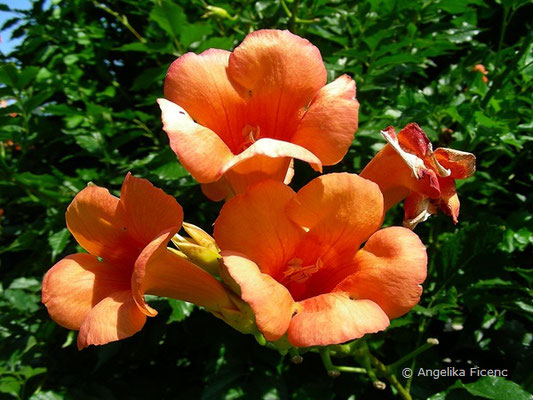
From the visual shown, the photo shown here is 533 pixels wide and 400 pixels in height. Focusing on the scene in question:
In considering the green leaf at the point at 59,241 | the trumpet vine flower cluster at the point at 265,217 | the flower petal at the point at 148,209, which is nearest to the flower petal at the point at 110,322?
the trumpet vine flower cluster at the point at 265,217

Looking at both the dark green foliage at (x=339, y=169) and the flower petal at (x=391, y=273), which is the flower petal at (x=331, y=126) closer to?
the flower petal at (x=391, y=273)

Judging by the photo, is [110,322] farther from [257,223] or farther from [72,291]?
[257,223]

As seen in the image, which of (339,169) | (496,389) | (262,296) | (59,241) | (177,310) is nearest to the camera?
(262,296)

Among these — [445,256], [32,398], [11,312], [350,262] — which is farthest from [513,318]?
[11,312]

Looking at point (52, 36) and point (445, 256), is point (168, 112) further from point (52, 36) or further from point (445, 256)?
point (52, 36)

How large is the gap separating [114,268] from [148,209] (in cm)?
32

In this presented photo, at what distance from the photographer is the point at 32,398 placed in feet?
8.00

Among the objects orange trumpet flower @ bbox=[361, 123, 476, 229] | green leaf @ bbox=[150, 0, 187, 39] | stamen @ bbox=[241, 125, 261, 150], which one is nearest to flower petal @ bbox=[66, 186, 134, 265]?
stamen @ bbox=[241, 125, 261, 150]

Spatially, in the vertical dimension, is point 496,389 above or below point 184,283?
below

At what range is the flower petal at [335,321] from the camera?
1075 millimetres

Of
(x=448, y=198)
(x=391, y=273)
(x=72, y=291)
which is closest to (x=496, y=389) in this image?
(x=448, y=198)

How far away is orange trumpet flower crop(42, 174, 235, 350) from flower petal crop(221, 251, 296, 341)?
0.24 metres

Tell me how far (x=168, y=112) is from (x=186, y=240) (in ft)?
1.50

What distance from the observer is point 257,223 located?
1247mm
